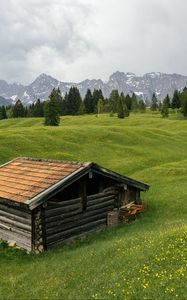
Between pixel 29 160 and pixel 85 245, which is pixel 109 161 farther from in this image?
pixel 85 245

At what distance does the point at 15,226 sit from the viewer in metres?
21.0

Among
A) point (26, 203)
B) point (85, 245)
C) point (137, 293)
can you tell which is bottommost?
point (85, 245)

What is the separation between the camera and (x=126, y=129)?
230 feet

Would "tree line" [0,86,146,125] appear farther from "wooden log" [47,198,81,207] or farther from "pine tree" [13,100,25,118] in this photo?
"wooden log" [47,198,81,207]

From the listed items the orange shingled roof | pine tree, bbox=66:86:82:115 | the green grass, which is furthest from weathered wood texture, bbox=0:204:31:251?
pine tree, bbox=66:86:82:115

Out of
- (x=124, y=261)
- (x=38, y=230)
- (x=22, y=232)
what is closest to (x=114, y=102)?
(x=22, y=232)

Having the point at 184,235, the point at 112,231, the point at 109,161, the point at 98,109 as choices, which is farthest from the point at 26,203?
the point at 98,109

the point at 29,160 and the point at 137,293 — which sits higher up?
the point at 29,160

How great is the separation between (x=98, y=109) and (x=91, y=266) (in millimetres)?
107260

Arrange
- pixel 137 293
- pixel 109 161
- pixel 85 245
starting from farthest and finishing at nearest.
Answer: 1. pixel 109 161
2. pixel 85 245
3. pixel 137 293

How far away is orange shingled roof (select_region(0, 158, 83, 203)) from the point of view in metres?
20.4

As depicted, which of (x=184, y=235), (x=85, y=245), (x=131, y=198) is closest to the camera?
(x=184, y=235)

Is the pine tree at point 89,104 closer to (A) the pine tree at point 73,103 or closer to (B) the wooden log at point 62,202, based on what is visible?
(A) the pine tree at point 73,103

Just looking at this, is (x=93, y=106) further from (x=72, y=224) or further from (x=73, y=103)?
(x=72, y=224)
